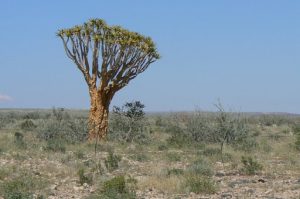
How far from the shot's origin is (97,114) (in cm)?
2202

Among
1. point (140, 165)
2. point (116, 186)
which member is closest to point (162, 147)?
point (140, 165)

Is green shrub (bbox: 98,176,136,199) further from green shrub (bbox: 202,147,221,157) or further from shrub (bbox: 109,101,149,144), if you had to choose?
shrub (bbox: 109,101,149,144)

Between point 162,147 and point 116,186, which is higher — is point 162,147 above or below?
above

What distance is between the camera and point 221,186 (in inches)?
427

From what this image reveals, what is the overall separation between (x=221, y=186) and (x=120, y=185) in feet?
7.29

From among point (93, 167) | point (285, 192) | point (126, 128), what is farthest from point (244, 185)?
point (126, 128)

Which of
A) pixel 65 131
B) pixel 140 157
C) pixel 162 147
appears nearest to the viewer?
pixel 140 157

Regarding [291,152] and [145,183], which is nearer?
[145,183]

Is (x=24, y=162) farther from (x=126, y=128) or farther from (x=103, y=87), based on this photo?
(x=126, y=128)

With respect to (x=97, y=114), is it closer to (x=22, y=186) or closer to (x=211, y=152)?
(x=211, y=152)

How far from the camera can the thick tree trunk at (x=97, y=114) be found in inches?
865

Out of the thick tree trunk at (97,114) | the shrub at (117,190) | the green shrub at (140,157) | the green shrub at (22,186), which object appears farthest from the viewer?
the thick tree trunk at (97,114)

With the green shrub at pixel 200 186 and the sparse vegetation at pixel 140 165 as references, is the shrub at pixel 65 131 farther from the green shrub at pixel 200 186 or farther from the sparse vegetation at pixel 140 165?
the green shrub at pixel 200 186

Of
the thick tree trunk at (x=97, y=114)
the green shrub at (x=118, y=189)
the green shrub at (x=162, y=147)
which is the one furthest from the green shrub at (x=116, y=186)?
the thick tree trunk at (x=97, y=114)
